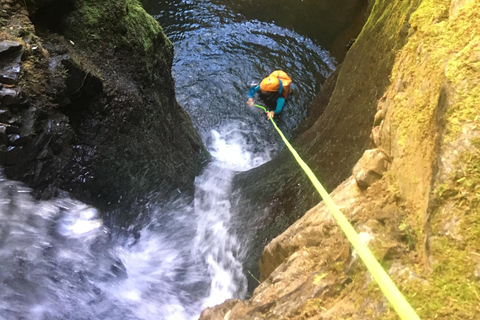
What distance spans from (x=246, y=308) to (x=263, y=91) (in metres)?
5.31

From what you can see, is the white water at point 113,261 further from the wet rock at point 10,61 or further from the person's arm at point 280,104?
the person's arm at point 280,104

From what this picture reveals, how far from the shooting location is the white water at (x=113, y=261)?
2598 millimetres

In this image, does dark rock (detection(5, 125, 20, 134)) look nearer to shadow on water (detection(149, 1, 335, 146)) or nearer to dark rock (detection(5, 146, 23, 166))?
dark rock (detection(5, 146, 23, 166))

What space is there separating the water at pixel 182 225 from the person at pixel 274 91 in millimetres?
320

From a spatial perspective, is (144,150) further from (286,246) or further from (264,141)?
(264,141)

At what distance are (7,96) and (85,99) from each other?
2.61 ft

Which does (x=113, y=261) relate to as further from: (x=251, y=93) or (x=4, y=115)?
(x=251, y=93)

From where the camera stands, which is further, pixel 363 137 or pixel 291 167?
pixel 291 167

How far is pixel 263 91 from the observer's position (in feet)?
21.9

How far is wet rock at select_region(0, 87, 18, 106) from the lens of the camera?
7.94ft

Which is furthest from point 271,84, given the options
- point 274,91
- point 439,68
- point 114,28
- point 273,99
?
point 439,68

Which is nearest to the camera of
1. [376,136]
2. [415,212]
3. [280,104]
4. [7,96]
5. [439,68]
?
[415,212]

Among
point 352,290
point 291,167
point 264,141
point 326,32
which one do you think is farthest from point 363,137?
point 326,32

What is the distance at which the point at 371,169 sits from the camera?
1.91 meters
